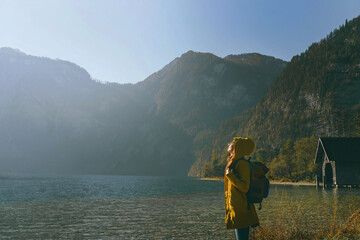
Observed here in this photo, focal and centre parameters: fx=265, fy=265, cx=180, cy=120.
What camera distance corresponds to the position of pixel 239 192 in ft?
16.4

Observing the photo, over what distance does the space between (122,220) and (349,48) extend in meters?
152

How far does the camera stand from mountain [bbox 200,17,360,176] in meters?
110

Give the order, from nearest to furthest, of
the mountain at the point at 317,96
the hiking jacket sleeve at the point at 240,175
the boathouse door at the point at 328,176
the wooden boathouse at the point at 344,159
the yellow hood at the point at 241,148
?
the hiking jacket sleeve at the point at 240,175 < the yellow hood at the point at 241,148 < the wooden boathouse at the point at 344,159 < the boathouse door at the point at 328,176 < the mountain at the point at 317,96

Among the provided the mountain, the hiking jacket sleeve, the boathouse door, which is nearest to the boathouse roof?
the boathouse door

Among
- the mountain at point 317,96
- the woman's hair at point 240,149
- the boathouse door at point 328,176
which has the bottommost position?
the boathouse door at point 328,176

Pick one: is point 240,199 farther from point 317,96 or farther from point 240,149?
point 317,96

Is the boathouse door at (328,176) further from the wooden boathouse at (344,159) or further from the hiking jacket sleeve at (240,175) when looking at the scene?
the hiking jacket sleeve at (240,175)

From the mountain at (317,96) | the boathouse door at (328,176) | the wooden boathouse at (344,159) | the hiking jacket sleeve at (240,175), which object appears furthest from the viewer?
the mountain at (317,96)

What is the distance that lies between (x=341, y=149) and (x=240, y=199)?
44.2 meters

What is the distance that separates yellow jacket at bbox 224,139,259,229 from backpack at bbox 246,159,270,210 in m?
0.08

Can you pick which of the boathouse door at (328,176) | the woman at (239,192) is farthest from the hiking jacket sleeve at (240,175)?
the boathouse door at (328,176)

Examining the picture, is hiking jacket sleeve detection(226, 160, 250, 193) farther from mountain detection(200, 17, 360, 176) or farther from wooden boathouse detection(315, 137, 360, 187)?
mountain detection(200, 17, 360, 176)

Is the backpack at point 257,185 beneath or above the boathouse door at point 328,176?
above

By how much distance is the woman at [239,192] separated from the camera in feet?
16.0
